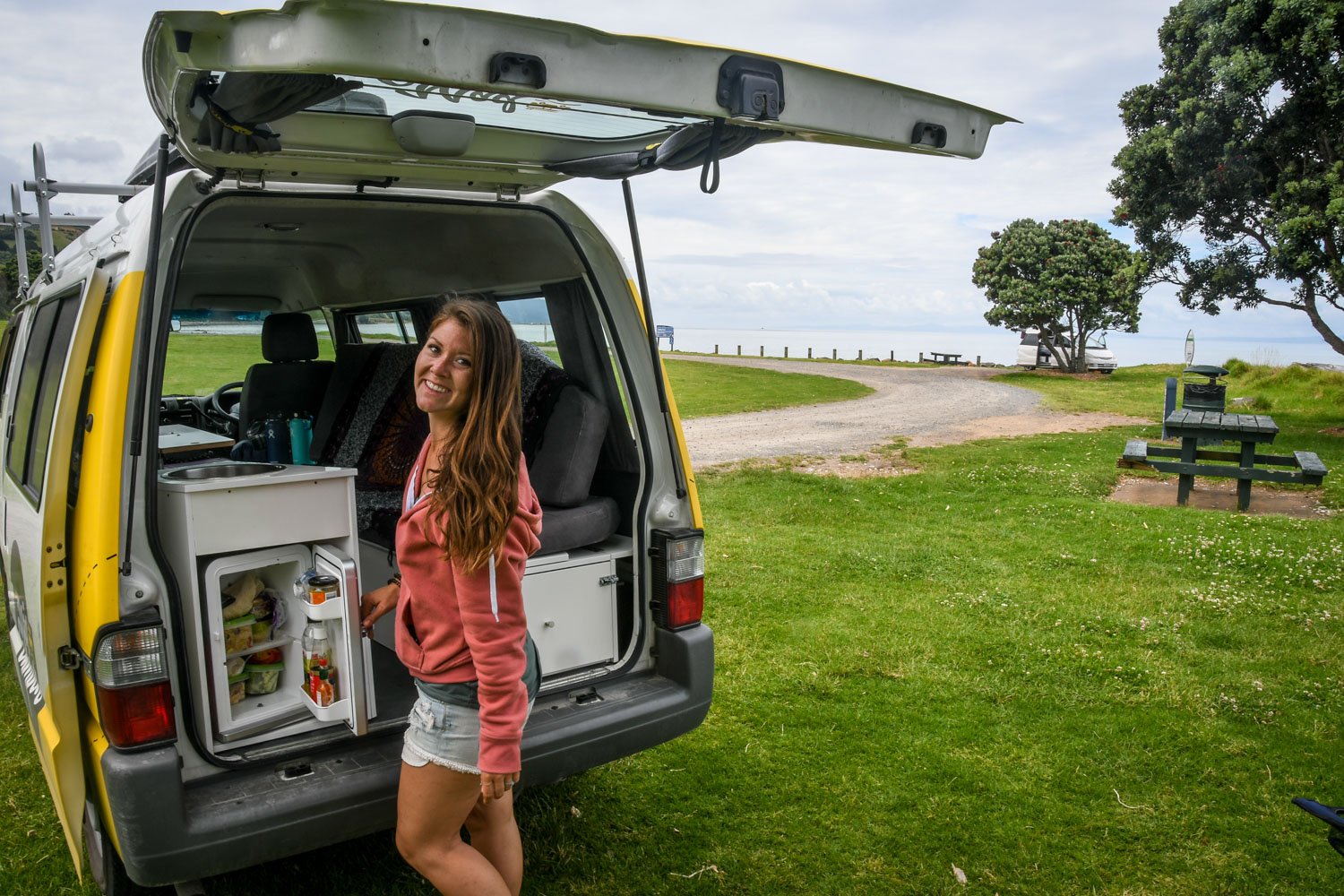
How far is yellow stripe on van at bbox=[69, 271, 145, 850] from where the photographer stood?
7.68 feet

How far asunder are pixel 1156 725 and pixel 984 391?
22.1m

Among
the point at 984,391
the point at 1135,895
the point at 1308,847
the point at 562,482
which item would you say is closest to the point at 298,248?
the point at 562,482

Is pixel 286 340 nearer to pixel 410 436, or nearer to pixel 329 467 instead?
pixel 410 436

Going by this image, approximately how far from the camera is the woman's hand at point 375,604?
2.79 metres

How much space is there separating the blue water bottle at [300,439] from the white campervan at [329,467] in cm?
146

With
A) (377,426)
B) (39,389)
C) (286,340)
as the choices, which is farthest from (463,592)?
(286,340)

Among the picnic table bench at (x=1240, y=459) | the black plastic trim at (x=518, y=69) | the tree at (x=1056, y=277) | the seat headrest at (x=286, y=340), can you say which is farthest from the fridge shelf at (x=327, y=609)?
the tree at (x=1056, y=277)

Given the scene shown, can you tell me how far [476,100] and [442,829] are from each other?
5.85ft

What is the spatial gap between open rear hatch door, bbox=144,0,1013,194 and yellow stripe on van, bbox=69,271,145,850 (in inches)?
19.0

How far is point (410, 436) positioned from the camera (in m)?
4.94

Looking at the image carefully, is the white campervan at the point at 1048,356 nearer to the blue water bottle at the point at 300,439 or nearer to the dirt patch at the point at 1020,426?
the dirt patch at the point at 1020,426

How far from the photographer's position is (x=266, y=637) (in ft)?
9.62

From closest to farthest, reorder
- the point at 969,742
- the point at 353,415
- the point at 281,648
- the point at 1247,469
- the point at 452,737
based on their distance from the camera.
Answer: the point at 452,737, the point at 281,648, the point at 969,742, the point at 353,415, the point at 1247,469

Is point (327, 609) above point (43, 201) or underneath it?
underneath
